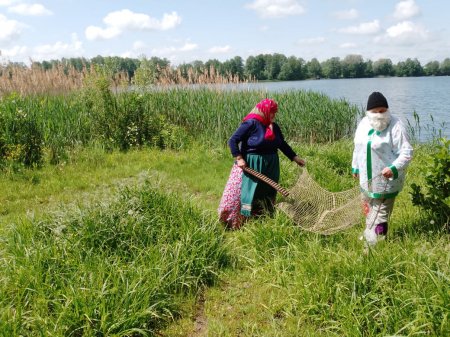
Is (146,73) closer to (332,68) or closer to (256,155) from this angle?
(256,155)

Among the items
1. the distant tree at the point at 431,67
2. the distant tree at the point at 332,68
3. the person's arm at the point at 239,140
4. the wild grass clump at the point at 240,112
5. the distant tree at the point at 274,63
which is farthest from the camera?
the distant tree at the point at 431,67

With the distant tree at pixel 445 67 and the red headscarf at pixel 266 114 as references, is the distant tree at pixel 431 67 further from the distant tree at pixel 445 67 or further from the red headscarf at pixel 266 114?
the red headscarf at pixel 266 114

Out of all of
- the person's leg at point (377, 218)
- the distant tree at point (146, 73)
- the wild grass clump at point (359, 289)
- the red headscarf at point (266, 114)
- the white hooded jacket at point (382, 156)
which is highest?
the distant tree at point (146, 73)

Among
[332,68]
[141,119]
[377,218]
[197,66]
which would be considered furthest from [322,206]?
[332,68]

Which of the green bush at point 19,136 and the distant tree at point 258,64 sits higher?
the distant tree at point 258,64

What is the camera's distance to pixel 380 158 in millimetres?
3434

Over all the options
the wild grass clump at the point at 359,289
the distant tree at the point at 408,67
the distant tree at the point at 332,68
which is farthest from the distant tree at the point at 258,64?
the distant tree at the point at 408,67

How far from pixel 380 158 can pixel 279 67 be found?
3017 centimetres

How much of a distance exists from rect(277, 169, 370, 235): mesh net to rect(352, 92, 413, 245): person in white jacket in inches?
7.1

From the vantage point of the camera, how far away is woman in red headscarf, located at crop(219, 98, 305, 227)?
4.27 metres

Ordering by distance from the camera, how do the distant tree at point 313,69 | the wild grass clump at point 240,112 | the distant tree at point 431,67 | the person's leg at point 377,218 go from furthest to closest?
the distant tree at point 431,67, the distant tree at point 313,69, the wild grass clump at point 240,112, the person's leg at point 377,218

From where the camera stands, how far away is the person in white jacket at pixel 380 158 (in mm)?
3332

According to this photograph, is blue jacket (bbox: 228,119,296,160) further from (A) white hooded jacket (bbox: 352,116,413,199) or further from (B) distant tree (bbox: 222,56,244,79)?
(B) distant tree (bbox: 222,56,244,79)

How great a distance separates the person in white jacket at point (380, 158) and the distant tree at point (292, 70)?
97.6ft
